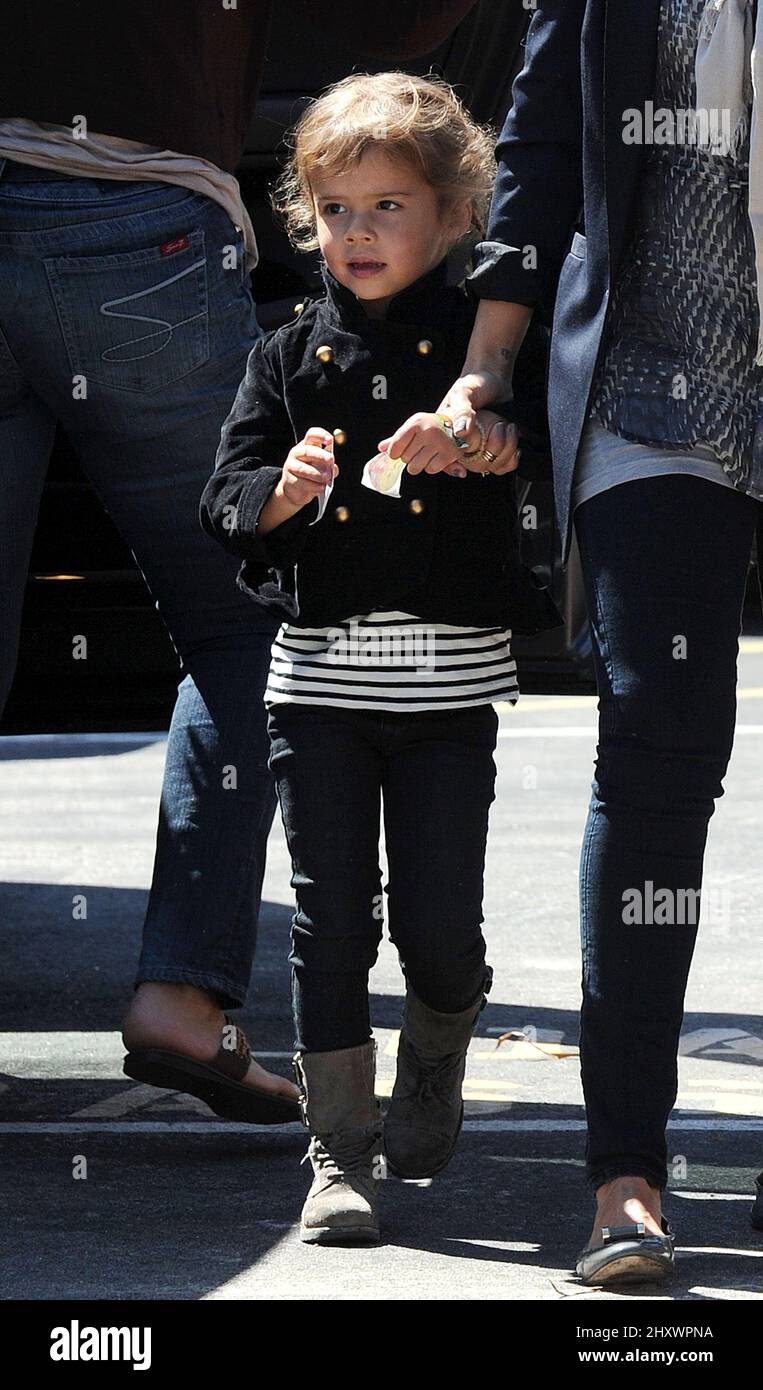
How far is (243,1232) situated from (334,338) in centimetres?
107

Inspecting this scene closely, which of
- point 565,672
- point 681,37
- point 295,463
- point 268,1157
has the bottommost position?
point 268,1157

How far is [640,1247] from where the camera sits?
2314 mm

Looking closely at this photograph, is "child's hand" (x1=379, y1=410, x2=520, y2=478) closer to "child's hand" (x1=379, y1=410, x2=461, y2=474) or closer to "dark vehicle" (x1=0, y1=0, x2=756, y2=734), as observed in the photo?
"child's hand" (x1=379, y1=410, x2=461, y2=474)

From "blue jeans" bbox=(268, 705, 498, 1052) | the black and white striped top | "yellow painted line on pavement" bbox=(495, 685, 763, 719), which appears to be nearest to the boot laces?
"blue jeans" bbox=(268, 705, 498, 1052)

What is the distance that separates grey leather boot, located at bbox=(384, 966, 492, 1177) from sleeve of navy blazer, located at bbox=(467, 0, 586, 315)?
2.81 ft

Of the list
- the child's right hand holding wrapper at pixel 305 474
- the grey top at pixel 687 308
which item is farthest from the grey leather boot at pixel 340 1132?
the grey top at pixel 687 308

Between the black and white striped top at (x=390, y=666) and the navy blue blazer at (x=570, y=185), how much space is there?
0.23 meters

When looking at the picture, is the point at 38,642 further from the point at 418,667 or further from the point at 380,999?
the point at 418,667

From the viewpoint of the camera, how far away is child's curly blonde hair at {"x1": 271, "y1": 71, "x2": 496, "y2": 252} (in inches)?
102

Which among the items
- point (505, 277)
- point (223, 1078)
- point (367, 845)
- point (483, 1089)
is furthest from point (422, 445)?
point (483, 1089)

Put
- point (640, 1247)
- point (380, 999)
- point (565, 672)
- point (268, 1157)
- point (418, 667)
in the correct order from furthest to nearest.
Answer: point (380, 999)
point (565, 672)
point (268, 1157)
point (418, 667)
point (640, 1247)
